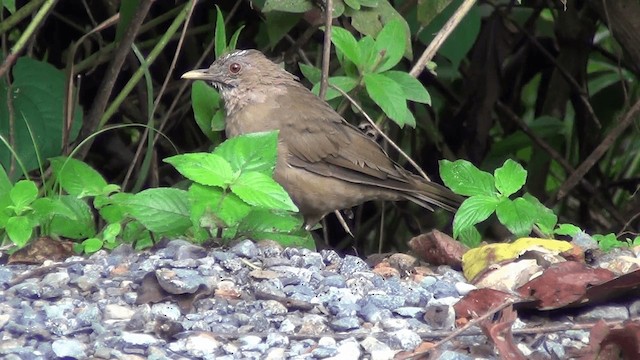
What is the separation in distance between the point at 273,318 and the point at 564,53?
4538 mm

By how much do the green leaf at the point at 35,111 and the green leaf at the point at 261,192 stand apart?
1931 millimetres

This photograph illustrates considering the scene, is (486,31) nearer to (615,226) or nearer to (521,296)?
(615,226)

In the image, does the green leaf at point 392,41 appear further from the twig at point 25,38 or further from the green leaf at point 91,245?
the green leaf at point 91,245

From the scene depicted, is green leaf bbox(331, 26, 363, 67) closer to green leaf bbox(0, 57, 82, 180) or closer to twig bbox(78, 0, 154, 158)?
twig bbox(78, 0, 154, 158)

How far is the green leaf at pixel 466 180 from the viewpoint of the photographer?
4.51 m

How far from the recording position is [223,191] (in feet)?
13.0

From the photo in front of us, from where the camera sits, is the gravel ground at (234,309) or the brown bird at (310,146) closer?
the gravel ground at (234,309)

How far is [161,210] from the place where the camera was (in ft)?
13.4

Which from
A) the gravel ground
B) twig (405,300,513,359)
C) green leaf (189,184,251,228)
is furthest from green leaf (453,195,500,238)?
twig (405,300,513,359)

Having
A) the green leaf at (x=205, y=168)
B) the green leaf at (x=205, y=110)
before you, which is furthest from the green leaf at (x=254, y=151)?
the green leaf at (x=205, y=110)

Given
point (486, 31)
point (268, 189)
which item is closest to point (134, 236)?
point (268, 189)

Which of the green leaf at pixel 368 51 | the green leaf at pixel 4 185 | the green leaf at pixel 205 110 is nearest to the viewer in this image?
the green leaf at pixel 4 185

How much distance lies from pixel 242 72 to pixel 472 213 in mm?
2158

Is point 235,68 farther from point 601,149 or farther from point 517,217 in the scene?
point 517,217
